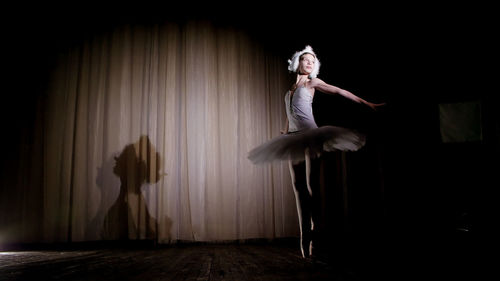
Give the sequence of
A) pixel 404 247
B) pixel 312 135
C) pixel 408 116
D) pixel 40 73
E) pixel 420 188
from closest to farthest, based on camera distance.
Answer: pixel 312 135, pixel 404 247, pixel 420 188, pixel 408 116, pixel 40 73

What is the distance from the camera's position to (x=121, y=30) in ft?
11.5

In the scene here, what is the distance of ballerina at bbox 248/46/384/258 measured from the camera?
1762 mm

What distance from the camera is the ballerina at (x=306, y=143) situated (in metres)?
1.76

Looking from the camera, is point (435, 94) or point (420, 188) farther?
Answer: point (435, 94)

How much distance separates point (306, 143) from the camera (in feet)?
5.75

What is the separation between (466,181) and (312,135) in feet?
6.81

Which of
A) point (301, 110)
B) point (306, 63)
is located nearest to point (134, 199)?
point (301, 110)

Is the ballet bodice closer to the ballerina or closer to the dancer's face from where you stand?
the ballerina

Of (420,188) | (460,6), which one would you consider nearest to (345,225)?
(420,188)

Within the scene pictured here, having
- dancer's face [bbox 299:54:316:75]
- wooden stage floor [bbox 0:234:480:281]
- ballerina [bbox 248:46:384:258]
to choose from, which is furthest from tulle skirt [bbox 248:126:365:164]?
wooden stage floor [bbox 0:234:480:281]

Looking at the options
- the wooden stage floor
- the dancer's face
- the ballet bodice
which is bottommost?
the wooden stage floor

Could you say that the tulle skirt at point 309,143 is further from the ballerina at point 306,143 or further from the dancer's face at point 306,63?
the dancer's face at point 306,63

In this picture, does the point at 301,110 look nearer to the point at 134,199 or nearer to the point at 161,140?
the point at 161,140

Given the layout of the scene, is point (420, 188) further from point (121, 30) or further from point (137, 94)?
point (121, 30)
